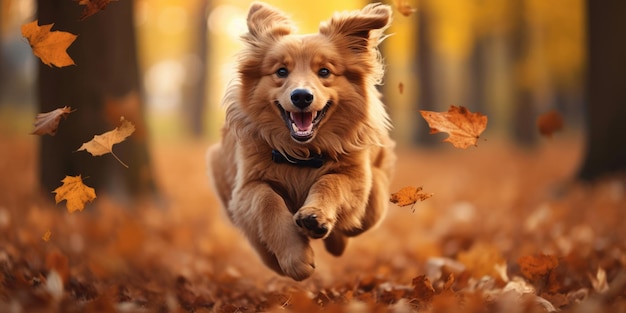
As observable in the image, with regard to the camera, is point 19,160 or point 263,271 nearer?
point 263,271

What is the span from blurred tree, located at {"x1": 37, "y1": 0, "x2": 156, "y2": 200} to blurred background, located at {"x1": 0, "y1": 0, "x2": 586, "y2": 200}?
13 millimetres

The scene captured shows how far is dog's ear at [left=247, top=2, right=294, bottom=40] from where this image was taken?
4172mm

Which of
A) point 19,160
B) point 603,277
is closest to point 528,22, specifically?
point 19,160

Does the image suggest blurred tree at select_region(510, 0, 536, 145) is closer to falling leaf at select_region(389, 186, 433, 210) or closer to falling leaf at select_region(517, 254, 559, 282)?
falling leaf at select_region(517, 254, 559, 282)

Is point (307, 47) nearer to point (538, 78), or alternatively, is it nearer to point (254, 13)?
point (254, 13)

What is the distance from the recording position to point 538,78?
59.4 feet

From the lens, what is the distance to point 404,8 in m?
4.05

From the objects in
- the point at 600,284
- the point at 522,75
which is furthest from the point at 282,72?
the point at 522,75

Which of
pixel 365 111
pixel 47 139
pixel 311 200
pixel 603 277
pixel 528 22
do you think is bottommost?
pixel 528 22

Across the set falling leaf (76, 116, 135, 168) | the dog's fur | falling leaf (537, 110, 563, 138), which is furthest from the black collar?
falling leaf (537, 110, 563, 138)

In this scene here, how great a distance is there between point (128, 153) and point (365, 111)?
3813 millimetres

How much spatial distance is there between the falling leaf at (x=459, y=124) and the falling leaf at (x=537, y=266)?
994mm

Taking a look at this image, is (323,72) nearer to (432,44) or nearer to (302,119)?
(302,119)

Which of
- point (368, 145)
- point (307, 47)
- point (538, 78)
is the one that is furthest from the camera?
point (538, 78)
